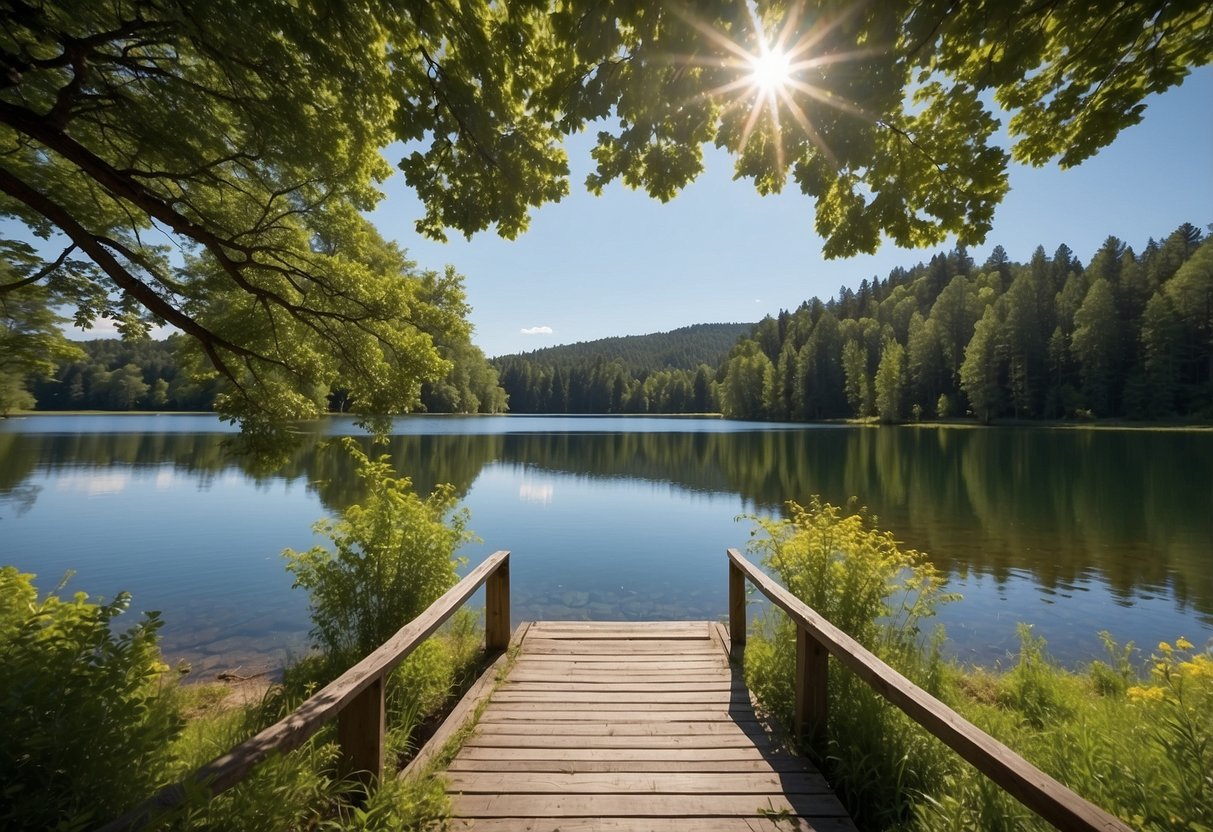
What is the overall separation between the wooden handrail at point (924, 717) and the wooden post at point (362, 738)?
2.72 metres

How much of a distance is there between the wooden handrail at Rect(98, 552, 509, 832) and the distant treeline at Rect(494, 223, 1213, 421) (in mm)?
64049

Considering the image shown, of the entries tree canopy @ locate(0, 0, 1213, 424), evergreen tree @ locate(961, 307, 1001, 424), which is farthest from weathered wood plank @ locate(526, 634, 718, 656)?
evergreen tree @ locate(961, 307, 1001, 424)

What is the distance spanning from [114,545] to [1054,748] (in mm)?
17123

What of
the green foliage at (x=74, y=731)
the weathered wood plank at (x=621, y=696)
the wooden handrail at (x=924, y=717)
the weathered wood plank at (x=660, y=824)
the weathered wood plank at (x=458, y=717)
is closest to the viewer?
the wooden handrail at (x=924, y=717)

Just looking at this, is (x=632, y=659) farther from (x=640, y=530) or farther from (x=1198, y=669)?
(x=640, y=530)

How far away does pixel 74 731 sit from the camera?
2004 millimetres

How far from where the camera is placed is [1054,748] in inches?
126

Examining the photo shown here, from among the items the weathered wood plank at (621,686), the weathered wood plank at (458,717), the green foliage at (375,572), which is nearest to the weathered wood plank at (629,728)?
the weathered wood plank at (458,717)

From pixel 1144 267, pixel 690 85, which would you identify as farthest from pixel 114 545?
pixel 1144 267

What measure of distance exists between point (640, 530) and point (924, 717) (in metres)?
12.2

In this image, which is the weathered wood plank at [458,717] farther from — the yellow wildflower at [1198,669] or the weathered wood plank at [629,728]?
the yellow wildflower at [1198,669]

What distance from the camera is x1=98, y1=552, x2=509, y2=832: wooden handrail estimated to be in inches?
64.9

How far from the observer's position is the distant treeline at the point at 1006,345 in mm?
45906

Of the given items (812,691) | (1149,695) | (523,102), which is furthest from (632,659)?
(523,102)
